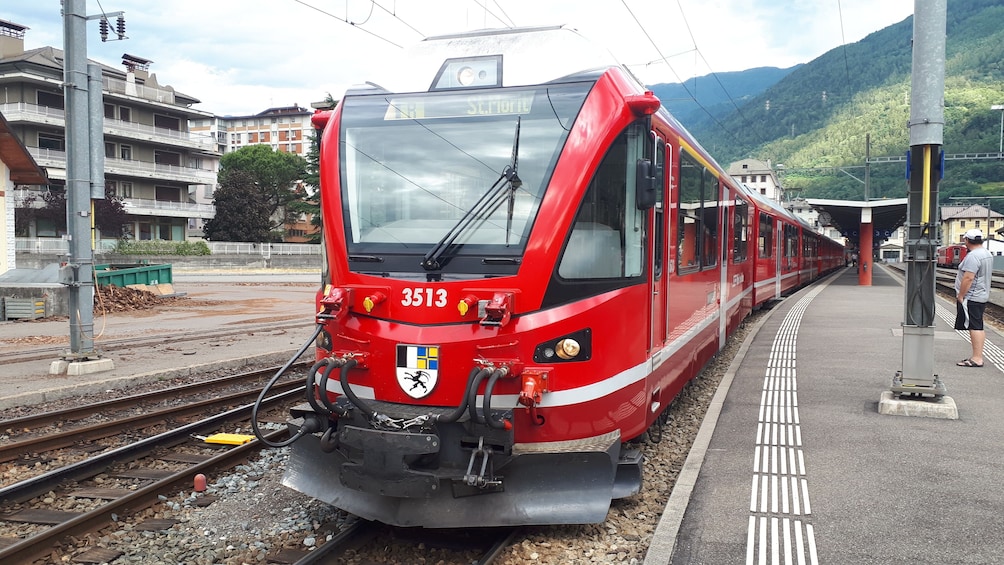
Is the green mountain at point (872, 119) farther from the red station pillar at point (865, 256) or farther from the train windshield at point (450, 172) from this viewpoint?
the train windshield at point (450, 172)

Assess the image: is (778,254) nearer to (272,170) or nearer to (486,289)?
(486,289)

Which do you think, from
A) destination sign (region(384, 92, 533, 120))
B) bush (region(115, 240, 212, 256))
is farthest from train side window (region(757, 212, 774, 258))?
bush (region(115, 240, 212, 256))

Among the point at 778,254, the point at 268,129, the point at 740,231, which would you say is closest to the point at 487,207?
the point at 740,231

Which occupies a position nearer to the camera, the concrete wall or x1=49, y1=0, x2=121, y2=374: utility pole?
x1=49, y1=0, x2=121, y2=374: utility pole

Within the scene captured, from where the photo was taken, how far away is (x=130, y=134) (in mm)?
57125

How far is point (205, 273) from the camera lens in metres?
47.8

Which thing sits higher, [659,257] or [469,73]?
[469,73]

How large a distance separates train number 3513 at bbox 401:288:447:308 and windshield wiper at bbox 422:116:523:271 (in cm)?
18

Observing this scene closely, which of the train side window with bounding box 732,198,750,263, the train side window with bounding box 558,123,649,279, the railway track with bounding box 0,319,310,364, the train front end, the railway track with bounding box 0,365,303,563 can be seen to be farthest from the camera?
the railway track with bounding box 0,319,310,364

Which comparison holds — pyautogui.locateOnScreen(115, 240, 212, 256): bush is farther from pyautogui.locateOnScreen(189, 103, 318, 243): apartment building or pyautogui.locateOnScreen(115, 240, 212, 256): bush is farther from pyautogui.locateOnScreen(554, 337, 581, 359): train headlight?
pyautogui.locateOnScreen(189, 103, 318, 243): apartment building

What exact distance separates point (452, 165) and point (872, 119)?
89602mm

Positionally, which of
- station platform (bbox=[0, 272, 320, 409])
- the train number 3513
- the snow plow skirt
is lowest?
station platform (bbox=[0, 272, 320, 409])

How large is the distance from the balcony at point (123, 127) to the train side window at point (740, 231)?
42.3 meters

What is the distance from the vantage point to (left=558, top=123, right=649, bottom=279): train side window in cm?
516
